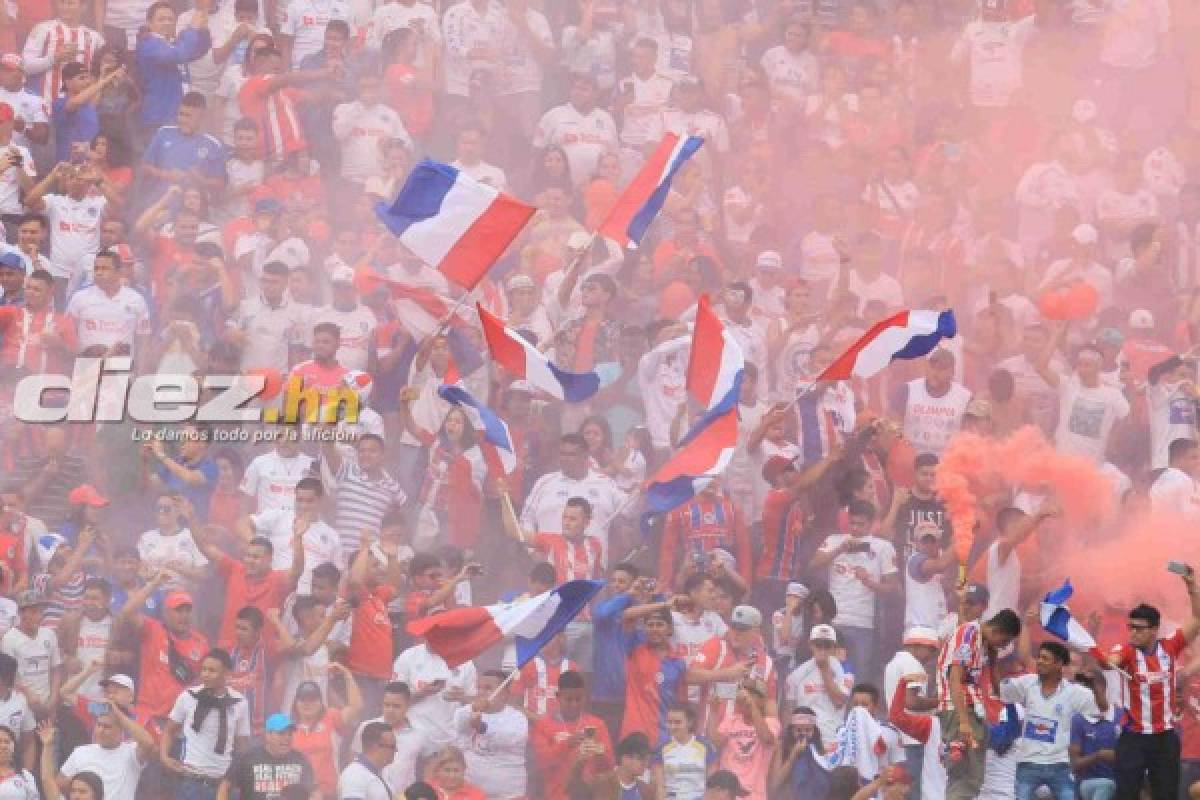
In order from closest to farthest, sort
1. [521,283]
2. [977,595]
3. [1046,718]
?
[1046,718]
[977,595]
[521,283]

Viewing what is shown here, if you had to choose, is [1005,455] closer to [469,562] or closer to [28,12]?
A: [469,562]

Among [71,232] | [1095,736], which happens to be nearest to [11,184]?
[71,232]

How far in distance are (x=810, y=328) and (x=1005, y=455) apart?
1506mm

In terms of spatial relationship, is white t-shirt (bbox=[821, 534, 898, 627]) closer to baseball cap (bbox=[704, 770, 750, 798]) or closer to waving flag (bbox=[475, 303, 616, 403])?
baseball cap (bbox=[704, 770, 750, 798])

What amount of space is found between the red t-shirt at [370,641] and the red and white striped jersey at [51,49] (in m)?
4.23

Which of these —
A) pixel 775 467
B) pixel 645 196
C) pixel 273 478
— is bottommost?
pixel 775 467

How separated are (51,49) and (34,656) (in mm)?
4489

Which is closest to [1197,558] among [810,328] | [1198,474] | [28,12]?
[1198,474]

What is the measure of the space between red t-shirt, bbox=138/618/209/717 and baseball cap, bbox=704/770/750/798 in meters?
2.61

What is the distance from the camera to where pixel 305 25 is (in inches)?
725

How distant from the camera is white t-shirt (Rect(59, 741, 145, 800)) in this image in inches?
565

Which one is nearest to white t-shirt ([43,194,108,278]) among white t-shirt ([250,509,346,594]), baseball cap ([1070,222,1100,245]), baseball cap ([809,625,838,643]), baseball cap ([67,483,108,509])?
baseball cap ([67,483,108,509])

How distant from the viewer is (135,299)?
53.6 feet

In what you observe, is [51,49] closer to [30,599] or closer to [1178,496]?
[30,599]
